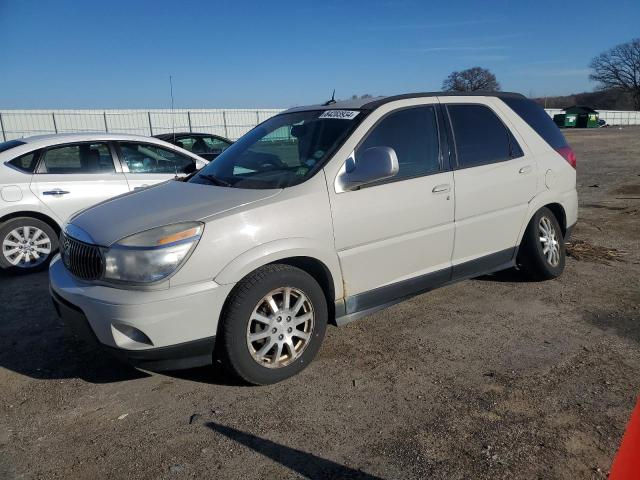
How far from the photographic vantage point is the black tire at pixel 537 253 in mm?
5054

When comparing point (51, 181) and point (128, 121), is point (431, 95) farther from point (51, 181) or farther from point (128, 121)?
point (128, 121)

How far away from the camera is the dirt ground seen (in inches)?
106

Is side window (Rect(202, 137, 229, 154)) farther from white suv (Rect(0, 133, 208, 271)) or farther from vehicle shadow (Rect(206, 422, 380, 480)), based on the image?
vehicle shadow (Rect(206, 422, 380, 480))

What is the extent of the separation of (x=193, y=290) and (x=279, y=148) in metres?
1.60

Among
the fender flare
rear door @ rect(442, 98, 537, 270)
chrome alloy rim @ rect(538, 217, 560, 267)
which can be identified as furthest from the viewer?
chrome alloy rim @ rect(538, 217, 560, 267)

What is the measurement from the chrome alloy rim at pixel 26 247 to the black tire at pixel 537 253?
5318 millimetres

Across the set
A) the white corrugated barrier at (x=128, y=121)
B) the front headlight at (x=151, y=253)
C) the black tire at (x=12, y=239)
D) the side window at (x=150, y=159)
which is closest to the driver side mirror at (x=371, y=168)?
the front headlight at (x=151, y=253)

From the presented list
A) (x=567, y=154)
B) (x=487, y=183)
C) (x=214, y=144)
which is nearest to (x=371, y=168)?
(x=487, y=183)

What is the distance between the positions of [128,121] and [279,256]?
24.9m

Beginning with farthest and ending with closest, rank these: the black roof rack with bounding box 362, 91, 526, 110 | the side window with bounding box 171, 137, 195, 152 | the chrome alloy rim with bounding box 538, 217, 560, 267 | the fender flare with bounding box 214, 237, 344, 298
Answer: the side window with bounding box 171, 137, 195, 152 < the chrome alloy rim with bounding box 538, 217, 560, 267 < the black roof rack with bounding box 362, 91, 526, 110 < the fender flare with bounding box 214, 237, 344, 298

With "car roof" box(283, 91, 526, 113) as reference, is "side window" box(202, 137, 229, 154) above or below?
above

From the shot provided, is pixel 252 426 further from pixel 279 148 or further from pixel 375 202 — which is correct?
pixel 279 148

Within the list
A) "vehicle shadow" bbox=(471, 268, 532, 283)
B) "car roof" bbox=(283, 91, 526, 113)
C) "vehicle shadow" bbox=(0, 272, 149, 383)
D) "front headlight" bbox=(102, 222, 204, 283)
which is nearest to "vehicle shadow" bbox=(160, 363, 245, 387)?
"vehicle shadow" bbox=(0, 272, 149, 383)

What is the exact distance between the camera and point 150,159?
23.1 ft
